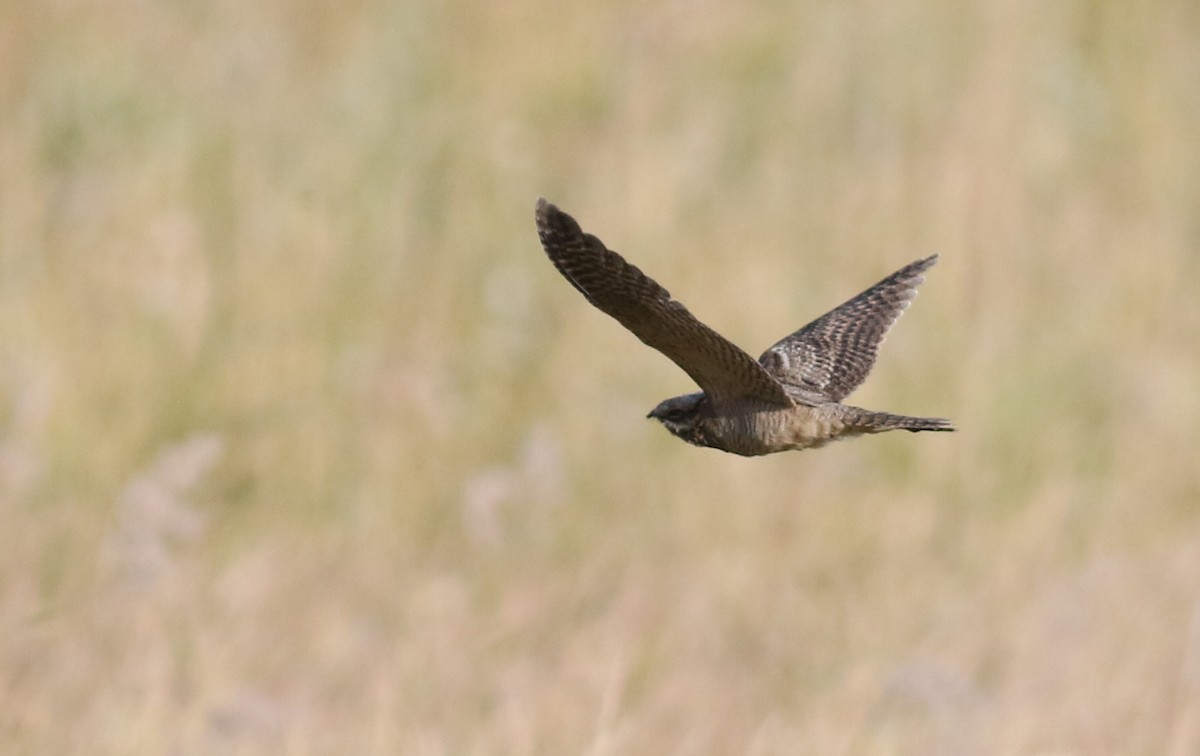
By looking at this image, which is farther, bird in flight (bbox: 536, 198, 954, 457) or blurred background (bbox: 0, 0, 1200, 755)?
blurred background (bbox: 0, 0, 1200, 755)

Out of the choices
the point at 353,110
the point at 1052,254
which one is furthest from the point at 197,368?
the point at 1052,254

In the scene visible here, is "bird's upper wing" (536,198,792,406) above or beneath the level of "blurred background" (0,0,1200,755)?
beneath

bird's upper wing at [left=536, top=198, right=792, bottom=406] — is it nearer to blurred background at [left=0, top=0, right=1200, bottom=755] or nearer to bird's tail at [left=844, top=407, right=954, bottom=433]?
bird's tail at [left=844, top=407, right=954, bottom=433]

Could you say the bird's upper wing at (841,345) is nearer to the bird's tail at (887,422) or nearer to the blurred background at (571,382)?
the bird's tail at (887,422)

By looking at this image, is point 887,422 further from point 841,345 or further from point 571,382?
A: point 571,382

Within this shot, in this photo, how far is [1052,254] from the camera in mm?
8812

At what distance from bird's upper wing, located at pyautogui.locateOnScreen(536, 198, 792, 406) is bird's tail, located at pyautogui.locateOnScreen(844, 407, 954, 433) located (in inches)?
10.2

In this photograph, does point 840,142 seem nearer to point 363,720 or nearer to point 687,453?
point 687,453

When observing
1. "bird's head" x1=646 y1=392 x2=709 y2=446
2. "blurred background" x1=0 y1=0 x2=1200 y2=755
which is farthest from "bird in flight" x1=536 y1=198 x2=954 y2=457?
"blurred background" x1=0 y1=0 x2=1200 y2=755

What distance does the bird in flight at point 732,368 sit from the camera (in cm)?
351

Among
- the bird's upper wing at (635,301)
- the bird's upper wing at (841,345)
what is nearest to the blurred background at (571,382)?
the bird's upper wing at (841,345)

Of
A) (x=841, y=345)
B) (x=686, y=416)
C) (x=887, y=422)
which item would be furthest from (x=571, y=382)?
(x=887, y=422)

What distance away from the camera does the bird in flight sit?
3.51 m

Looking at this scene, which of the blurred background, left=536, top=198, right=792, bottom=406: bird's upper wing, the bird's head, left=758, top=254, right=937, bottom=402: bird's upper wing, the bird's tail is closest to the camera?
left=536, top=198, right=792, bottom=406: bird's upper wing
